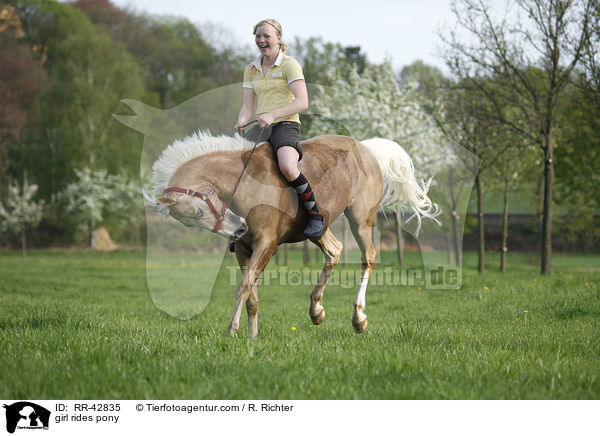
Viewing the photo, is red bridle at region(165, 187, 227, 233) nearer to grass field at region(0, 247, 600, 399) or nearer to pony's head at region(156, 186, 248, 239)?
pony's head at region(156, 186, 248, 239)

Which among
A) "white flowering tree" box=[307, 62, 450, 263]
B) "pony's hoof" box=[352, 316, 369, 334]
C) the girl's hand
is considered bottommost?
"pony's hoof" box=[352, 316, 369, 334]

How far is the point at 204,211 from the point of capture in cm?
459

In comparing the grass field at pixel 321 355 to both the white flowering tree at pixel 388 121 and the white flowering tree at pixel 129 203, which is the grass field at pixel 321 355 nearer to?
the white flowering tree at pixel 388 121

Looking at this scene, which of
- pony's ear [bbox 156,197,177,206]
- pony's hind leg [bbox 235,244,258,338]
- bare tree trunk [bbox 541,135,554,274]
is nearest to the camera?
pony's ear [bbox 156,197,177,206]

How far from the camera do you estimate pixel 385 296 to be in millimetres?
9922

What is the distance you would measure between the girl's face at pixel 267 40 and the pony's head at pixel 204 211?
4.86 ft

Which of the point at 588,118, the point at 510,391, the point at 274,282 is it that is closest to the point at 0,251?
the point at 274,282

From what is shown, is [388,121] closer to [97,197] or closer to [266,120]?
[266,120]

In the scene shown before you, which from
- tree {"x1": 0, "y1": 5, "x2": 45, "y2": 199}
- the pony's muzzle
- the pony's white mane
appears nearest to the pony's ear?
the pony's white mane

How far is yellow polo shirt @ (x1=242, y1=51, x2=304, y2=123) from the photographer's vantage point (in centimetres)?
505

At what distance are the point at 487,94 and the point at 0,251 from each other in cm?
3613

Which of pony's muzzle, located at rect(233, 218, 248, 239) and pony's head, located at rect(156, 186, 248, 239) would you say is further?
pony's muzzle, located at rect(233, 218, 248, 239)
